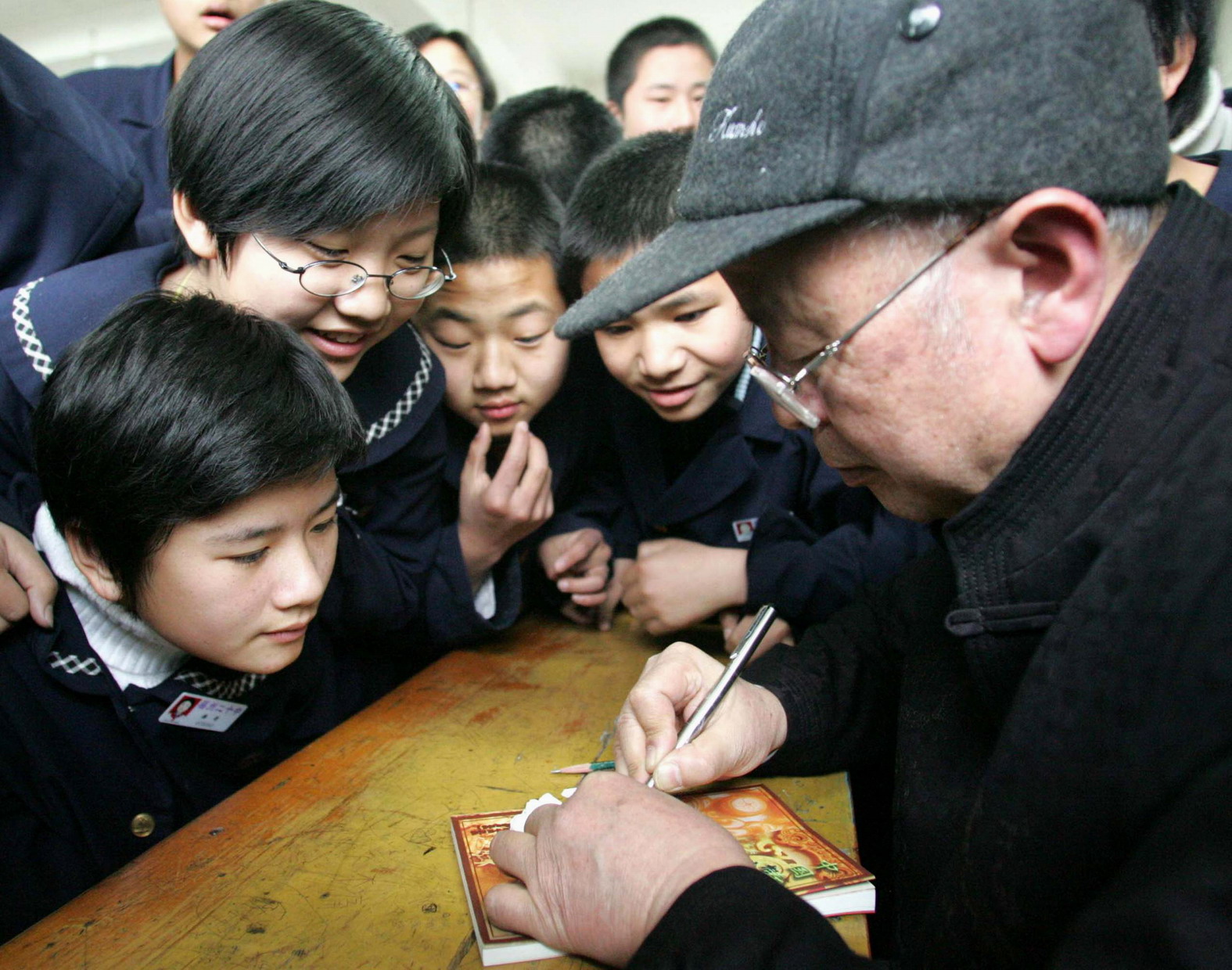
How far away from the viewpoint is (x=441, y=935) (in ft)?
2.81

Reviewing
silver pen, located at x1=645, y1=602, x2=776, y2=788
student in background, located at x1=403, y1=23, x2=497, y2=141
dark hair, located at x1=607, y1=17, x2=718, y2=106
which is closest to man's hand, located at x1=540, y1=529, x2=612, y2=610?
silver pen, located at x1=645, y1=602, x2=776, y2=788

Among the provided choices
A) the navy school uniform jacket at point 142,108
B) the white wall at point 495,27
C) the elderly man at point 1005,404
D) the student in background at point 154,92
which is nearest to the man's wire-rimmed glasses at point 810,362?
the elderly man at point 1005,404

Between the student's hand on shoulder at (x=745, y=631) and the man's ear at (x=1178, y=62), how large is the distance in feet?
3.73

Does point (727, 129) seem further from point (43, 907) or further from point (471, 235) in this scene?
point (43, 907)

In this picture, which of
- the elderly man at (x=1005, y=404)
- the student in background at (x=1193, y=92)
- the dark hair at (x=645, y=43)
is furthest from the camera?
the dark hair at (x=645, y=43)

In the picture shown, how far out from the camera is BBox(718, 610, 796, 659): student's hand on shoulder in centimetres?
174

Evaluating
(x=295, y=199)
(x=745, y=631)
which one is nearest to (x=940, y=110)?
(x=295, y=199)

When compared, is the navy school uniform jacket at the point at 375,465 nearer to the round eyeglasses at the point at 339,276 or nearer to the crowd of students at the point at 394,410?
the crowd of students at the point at 394,410

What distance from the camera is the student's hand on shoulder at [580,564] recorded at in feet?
6.26

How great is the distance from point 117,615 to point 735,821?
911 millimetres

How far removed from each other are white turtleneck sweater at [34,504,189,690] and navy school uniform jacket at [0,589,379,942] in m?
0.02

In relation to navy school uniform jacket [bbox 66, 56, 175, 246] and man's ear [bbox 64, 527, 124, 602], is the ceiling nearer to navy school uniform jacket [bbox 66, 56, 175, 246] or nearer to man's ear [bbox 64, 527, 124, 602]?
navy school uniform jacket [bbox 66, 56, 175, 246]

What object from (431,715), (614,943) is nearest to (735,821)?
(614,943)

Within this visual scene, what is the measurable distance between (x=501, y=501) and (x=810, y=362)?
1.01 meters
